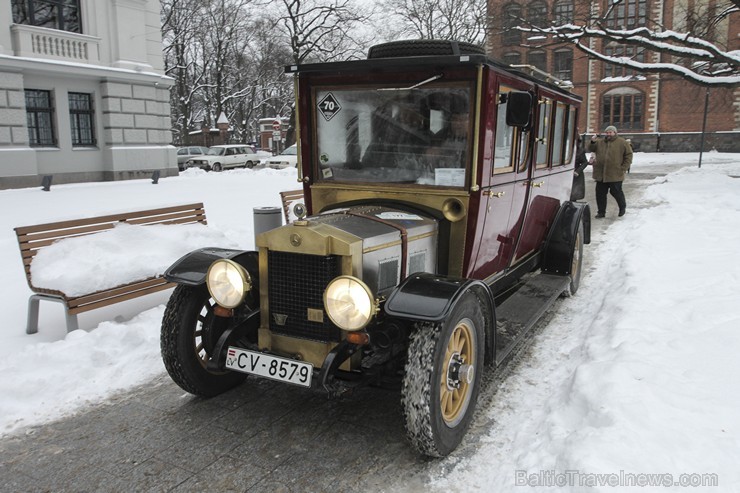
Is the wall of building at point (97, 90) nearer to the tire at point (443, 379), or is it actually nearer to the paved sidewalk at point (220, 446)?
the paved sidewalk at point (220, 446)

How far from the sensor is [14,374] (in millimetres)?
4359

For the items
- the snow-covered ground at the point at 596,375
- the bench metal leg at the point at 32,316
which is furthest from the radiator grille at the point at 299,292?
the bench metal leg at the point at 32,316

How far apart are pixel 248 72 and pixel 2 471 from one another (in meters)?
48.4

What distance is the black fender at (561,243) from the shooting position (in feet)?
20.8

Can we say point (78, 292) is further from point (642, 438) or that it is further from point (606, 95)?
point (606, 95)

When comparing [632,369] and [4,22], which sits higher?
[4,22]

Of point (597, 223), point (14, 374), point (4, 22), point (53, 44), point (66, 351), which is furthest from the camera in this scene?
point (53, 44)

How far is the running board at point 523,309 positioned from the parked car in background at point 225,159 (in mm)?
27250

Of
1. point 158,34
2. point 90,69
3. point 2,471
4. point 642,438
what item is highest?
point 158,34

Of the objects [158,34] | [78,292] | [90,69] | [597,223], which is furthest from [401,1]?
[78,292]

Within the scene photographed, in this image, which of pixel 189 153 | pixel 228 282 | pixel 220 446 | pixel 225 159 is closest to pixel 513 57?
pixel 225 159

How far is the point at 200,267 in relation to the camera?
404 cm

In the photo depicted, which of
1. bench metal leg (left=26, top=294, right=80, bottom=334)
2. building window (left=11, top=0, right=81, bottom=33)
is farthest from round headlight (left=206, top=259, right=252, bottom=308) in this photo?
building window (left=11, top=0, right=81, bottom=33)

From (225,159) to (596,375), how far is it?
29677 millimetres
